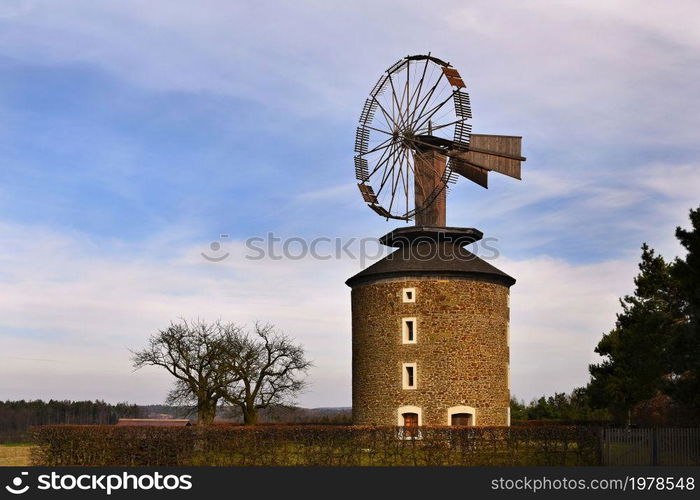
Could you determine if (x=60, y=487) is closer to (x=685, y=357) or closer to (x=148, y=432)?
(x=148, y=432)

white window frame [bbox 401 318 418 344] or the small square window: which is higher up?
white window frame [bbox 401 318 418 344]

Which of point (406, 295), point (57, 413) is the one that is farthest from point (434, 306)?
point (57, 413)

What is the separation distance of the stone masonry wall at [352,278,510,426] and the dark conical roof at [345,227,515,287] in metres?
0.37

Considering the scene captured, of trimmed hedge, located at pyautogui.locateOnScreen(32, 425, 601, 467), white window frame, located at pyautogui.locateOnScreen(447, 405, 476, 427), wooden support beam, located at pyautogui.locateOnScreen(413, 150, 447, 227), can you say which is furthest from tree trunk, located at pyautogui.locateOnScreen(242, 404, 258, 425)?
trimmed hedge, located at pyautogui.locateOnScreen(32, 425, 601, 467)

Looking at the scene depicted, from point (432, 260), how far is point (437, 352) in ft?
13.0

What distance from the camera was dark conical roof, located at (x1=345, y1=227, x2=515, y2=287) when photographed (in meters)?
34.9

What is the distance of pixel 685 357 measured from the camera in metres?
24.7

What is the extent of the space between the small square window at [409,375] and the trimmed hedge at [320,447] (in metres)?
6.47

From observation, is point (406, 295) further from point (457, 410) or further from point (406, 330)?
point (457, 410)

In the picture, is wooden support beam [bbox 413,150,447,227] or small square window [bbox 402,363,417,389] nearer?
small square window [bbox 402,363,417,389]

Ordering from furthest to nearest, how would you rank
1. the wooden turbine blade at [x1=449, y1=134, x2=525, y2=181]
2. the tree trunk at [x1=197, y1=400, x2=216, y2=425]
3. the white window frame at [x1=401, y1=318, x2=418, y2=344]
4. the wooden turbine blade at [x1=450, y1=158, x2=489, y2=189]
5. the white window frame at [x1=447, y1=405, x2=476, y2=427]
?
the tree trunk at [x1=197, y1=400, x2=216, y2=425], the wooden turbine blade at [x1=450, y1=158, x2=489, y2=189], the wooden turbine blade at [x1=449, y1=134, x2=525, y2=181], the white window frame at [x1=401, y1=318, x2=418, y2=344], the white window frame at [x1=447, y1=405, x2=476, y2=427]

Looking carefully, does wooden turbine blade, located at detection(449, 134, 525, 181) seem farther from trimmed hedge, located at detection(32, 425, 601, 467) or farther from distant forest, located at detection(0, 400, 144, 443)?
distant forest, located at detection(0, 400, 144, 443)

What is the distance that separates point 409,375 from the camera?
3459cm

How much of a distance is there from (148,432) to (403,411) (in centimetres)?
1108
